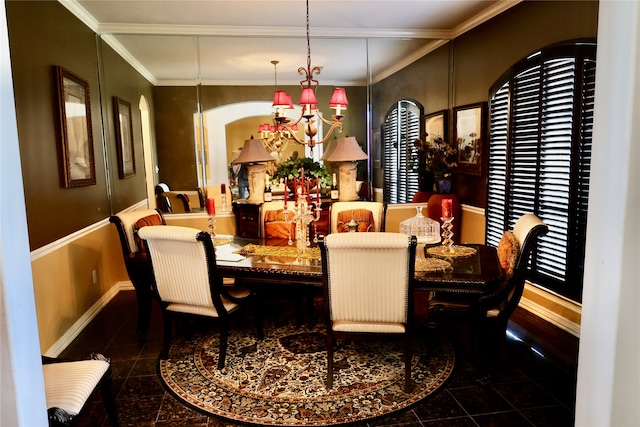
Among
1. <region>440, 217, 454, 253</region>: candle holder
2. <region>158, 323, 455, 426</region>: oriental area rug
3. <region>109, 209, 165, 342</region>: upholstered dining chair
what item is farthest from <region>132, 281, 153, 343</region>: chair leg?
<region>440, 217, 454, 253</region>: candle holder

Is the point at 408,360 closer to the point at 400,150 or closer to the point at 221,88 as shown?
the point at 400,150

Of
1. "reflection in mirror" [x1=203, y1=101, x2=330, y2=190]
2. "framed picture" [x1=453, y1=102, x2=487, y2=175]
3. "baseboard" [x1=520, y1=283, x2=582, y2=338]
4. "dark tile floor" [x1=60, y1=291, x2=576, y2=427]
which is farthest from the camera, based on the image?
"reflection in mirror" [x1=203, y1=101, x2=330, y2=190]

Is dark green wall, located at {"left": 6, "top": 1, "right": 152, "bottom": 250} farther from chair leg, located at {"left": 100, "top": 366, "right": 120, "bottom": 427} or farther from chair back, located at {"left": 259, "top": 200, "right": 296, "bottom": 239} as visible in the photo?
chair back, located at {"left": 259, "top": 200, "right": 296, "bottom": 239}

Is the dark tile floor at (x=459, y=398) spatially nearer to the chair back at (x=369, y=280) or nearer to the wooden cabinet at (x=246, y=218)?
the chair back at (x=369, y=280)

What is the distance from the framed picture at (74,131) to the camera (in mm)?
3311

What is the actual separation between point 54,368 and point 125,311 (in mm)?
2120

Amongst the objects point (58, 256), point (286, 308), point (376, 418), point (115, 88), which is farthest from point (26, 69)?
point (376, 418)

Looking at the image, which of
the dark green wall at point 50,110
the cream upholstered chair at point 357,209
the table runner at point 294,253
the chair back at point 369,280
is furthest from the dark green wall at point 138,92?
the chair back at point 369,280

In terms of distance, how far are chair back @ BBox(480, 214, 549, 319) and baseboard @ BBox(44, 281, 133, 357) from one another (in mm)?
2913

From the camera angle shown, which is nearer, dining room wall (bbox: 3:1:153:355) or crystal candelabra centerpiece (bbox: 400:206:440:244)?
dining room wall (bbox: 3:1:153:355)

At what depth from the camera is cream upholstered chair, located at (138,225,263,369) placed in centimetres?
257

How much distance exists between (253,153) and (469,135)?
2.27 meters

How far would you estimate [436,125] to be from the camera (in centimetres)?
501

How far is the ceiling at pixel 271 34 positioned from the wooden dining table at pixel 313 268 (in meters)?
2.21
